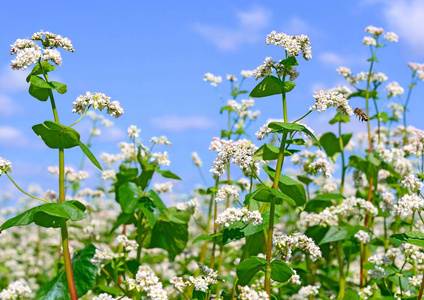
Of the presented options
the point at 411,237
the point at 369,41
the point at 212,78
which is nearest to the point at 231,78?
the point at 212,78

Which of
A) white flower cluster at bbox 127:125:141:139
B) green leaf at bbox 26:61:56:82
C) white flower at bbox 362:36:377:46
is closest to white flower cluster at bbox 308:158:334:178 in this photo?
green leaf at bbox 26:61:56:82

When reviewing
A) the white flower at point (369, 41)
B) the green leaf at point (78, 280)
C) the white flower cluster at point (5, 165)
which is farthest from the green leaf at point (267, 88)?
the white flower at point (369, 41)

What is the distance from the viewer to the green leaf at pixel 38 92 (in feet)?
10.8

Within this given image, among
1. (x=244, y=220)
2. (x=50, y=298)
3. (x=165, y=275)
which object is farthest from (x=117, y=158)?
(x=244, y=220)

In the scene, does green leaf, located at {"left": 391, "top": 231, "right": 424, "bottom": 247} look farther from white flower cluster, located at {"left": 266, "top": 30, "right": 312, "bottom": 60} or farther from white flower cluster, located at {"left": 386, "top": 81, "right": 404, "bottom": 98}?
white flower cluster, located at {"left": 386, "top": 81, "right": 404, "bottom": 98}

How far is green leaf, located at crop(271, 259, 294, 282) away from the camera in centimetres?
290

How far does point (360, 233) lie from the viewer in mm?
4691

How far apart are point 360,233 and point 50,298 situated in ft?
9.67

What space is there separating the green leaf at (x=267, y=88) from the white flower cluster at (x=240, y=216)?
81 cm

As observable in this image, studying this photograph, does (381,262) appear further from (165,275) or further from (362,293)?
(165,275)

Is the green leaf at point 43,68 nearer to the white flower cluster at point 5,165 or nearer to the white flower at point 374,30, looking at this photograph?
the white flower cluster at point 5,165

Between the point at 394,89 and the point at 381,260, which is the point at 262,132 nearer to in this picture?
the point at 381,260

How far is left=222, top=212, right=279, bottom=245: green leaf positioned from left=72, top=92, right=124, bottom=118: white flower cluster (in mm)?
1111

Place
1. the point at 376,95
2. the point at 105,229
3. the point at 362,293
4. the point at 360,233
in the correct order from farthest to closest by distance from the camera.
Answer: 1. the point at 105,229
2. the point at 376,95
3. the point at 360,233
4. the point at 362,293
